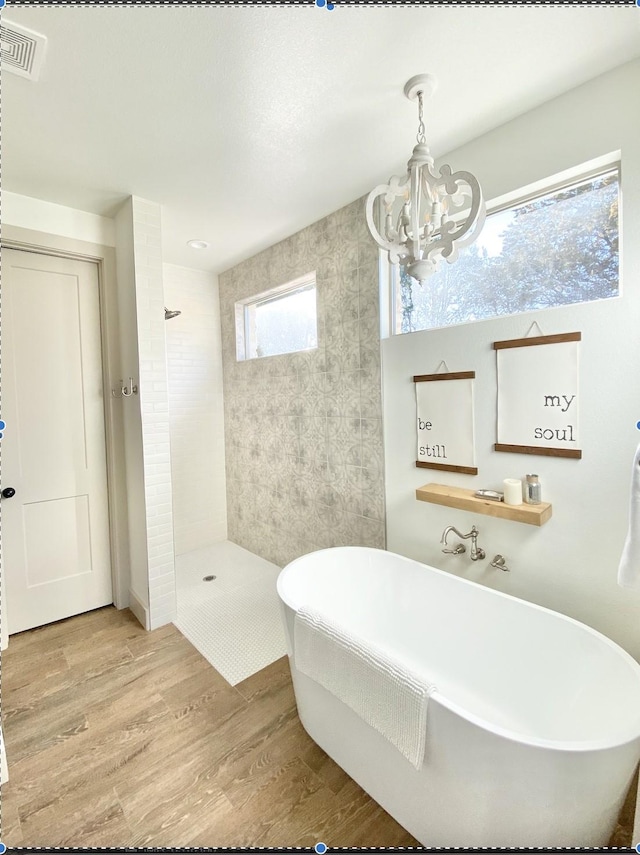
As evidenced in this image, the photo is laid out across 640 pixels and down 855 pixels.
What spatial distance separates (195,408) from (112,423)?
A: 963 millimetres

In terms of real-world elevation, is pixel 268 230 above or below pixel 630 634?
above

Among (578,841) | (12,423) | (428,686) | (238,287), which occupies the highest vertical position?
(238,287)

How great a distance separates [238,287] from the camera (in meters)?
3.40

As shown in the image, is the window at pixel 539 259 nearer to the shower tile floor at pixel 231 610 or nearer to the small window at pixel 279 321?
the small window at pixel 279 321

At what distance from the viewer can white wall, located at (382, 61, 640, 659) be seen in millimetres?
1396

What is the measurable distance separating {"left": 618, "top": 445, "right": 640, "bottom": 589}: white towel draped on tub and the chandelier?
872 mm

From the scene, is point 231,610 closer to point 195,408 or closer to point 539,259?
point 195,408

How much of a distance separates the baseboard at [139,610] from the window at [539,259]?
2.50m

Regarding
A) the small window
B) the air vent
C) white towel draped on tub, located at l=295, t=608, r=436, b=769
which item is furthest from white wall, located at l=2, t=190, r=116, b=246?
white towel draped on tub, located at l=295, t=608, r=436, b=769

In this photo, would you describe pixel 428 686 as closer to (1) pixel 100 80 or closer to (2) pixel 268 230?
(1) pixel 100 80

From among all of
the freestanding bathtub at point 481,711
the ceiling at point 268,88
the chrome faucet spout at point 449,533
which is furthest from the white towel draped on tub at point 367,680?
the ceiling at point 268,88

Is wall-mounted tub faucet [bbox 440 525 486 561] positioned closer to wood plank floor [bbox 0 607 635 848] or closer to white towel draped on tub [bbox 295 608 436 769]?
white towel draped on tub [bbox 295 608 436 769]

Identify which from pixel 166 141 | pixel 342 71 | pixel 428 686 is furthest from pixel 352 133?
pixel 428 686

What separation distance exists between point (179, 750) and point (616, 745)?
1573 millimetres
